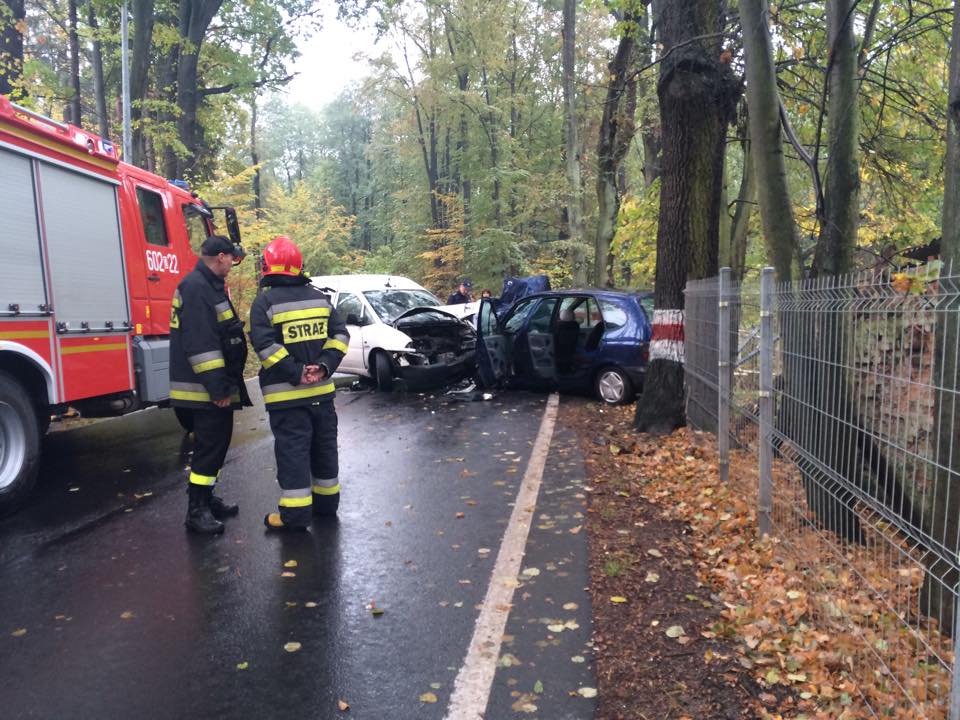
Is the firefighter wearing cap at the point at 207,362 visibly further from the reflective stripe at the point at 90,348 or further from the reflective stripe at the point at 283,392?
the reflective stripe at the point at 90,348

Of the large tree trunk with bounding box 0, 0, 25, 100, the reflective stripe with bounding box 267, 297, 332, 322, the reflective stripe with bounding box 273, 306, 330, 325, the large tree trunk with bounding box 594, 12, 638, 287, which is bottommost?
the reflective stripe with bounding box 273, 306, 330, 325

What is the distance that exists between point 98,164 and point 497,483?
482 centimetres

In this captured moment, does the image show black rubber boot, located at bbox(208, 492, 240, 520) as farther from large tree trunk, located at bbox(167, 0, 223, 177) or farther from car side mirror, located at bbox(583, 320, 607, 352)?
large tree trunk, located at bbox(167, 0, 223, 177)

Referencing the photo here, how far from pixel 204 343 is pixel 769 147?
527cm

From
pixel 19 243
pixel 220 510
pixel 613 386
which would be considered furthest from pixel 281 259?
pixel 613 386

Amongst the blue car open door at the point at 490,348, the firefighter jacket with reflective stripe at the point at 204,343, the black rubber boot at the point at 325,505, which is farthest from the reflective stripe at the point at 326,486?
the blue car open door at the point at 490,348

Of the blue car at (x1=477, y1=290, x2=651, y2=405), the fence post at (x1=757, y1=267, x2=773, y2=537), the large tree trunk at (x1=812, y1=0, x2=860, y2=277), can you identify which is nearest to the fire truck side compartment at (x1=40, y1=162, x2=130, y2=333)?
the blue car at (x1=477, y1=290, x2=651, y2=405)

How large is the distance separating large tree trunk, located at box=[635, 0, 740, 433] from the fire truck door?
543 centimetres

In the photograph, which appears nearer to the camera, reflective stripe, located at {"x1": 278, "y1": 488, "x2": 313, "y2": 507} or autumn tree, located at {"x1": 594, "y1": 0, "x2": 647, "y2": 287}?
reflective stripe, located at {"x1": 278, "y1": 488, "x2": 313, "y2": 507}

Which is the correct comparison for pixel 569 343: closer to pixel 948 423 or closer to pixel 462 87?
pixel 948 423

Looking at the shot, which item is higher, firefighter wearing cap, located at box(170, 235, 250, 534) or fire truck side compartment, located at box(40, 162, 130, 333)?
fire truck side compartment, located at box(40, 162, 130, 333)

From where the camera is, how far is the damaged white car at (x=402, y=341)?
37.6ft

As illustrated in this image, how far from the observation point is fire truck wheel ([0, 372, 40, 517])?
17.7ft

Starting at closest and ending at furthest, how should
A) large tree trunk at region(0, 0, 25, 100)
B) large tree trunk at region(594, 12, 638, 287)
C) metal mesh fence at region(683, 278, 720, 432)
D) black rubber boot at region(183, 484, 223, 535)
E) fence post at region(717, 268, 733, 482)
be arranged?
black rubber boot at region(183, 484, 223, 535), fence post at region(717, 268, 733, 482), metal mesh fence at region(683, 278, 720, 432), large tree trunk at region(0, 0, 25, 100), large tree trunk at region(594, 12, 638, 287)
